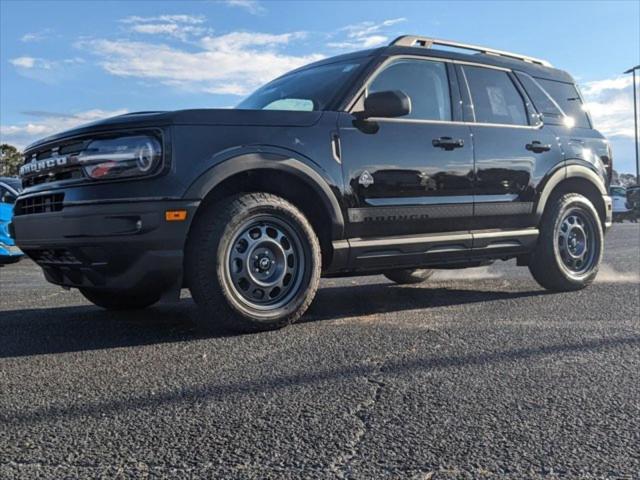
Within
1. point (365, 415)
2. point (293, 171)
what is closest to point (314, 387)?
point (365, 415)

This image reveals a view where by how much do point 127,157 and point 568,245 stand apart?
3.94 meters

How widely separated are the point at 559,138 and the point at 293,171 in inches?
113

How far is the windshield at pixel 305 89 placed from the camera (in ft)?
14.6

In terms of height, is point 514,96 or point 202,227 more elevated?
point 514,96

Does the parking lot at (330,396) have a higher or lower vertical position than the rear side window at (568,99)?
lower

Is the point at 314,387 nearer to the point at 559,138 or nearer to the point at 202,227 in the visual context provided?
the point at 202,227

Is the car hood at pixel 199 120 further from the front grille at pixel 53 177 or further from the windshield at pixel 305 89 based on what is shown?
the windshield at pixel 305 89

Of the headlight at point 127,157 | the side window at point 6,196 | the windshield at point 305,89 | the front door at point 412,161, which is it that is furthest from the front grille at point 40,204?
the side window at point 6,196

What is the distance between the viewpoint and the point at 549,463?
196cm

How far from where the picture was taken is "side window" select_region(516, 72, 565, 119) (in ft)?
18.4

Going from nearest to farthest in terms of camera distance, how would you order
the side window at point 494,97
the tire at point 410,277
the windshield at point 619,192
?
the side window at point 494,97 < the tire at point 410,277 < the windshield at point 619,192

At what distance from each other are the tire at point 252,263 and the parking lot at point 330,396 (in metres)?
0.15

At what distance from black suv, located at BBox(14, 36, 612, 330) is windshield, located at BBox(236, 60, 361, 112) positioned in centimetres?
2

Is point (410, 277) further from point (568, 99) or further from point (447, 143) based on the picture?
point (568, 99)
